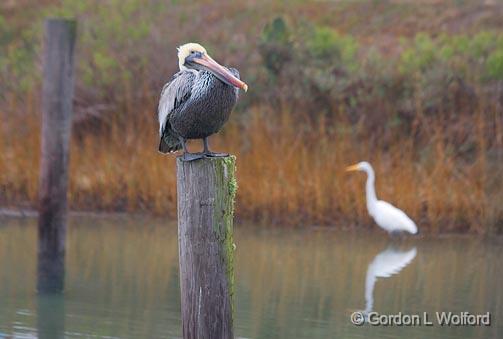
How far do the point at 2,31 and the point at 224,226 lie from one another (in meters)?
17.0

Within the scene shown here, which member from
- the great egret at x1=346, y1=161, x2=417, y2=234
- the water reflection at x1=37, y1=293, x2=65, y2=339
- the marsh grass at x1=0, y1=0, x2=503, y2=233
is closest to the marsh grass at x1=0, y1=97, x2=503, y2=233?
the marsh grass at x1=0, y1=0, x2=503, y2=233

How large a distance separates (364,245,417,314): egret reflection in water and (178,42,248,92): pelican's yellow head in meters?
3.70

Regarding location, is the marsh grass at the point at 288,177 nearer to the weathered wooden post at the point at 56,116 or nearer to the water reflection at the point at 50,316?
the water reflection at the point at 50,316

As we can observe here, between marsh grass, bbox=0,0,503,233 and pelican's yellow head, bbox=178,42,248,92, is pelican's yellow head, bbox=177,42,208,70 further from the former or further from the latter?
marsh grass, bbox=0,0,503,233

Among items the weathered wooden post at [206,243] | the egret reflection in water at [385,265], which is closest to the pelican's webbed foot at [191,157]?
the weathered wooden post at [206,243]

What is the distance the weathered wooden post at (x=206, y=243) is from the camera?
19.7 feet

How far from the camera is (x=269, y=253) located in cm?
1239

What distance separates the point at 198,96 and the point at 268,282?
4396 millimetres

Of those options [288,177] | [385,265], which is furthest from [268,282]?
[288,177]

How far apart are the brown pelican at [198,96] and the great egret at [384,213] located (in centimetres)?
593

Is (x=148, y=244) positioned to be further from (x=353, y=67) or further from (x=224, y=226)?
(x=224, y=226)

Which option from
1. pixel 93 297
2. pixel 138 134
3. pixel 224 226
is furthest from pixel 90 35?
pixel 224 226

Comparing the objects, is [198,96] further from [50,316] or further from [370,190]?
[370,190]

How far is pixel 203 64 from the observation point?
706 cm
